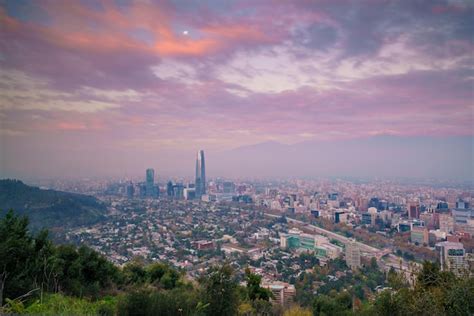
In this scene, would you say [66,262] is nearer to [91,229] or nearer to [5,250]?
[5,250]

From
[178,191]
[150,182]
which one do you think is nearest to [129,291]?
[150,182]

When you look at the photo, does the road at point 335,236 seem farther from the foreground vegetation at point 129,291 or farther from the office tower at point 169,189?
the office tower at point 169,189

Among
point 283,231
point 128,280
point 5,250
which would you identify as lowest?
point 283,231

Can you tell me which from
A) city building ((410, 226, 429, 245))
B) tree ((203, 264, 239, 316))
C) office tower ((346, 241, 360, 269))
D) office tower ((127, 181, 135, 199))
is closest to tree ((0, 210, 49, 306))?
tree ((203, 264, 239, 316))

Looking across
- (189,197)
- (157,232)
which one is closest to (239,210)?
(189,197)

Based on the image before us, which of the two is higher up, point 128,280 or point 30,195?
point 30,195

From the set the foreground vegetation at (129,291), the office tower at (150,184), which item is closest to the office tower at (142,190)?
the office tower at (150,184)
